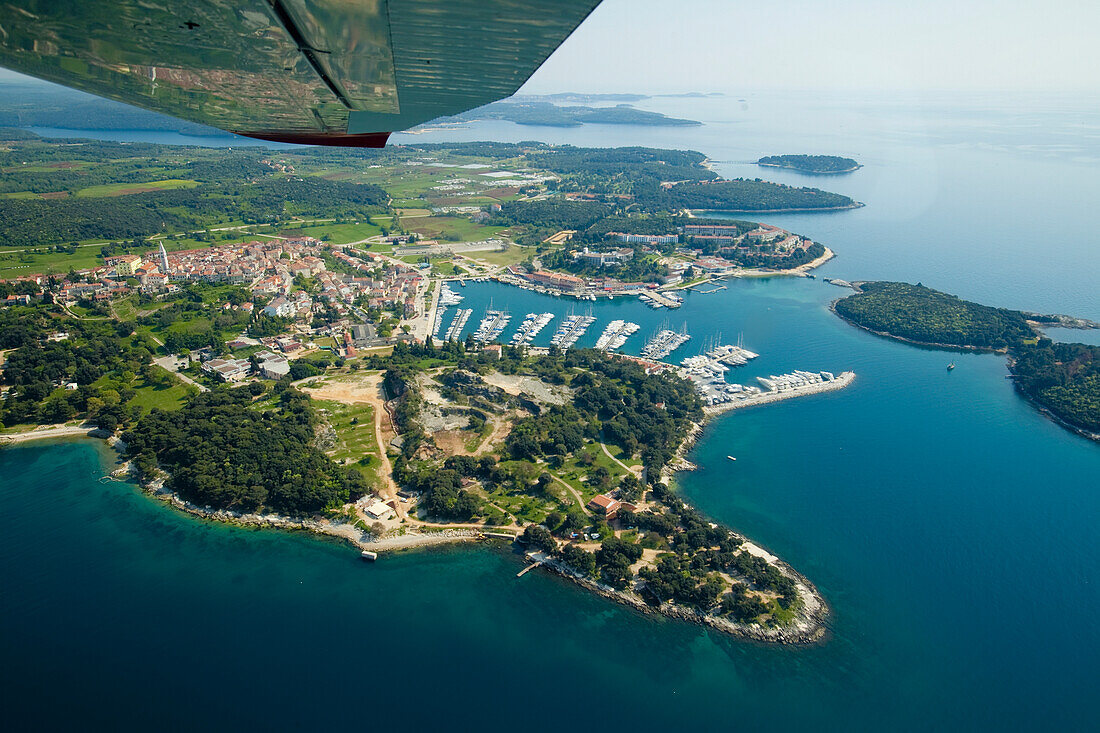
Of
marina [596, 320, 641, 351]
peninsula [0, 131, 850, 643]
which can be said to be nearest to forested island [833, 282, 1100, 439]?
peninsula [0, 131, 850, 643]

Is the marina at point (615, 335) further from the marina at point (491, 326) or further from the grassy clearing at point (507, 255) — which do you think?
the grassy clearing at point (507, 255)

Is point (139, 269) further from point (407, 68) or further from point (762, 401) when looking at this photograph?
point (407, 68)

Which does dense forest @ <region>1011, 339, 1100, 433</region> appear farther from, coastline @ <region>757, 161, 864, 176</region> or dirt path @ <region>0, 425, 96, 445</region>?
coastline @ <region>757, 161, 864, 176</region>

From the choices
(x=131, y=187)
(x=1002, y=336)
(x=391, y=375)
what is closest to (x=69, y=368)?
→ (x=391, y=375)

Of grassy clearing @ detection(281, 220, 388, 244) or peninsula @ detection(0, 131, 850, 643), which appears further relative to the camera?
grassy clearing @ detection(281, 220, 388, 244)

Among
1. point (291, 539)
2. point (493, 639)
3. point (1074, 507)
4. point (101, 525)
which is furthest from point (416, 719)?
point (1074, 507)
